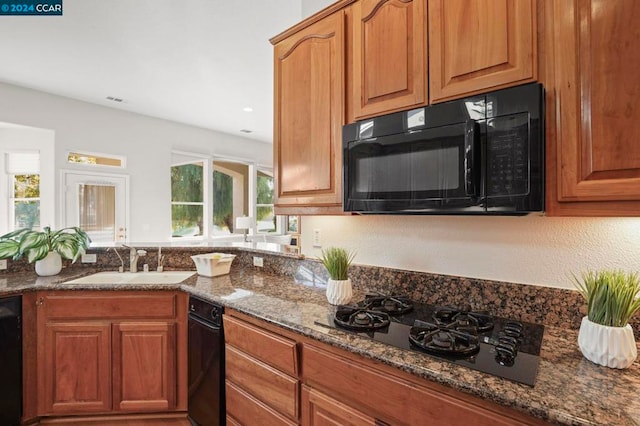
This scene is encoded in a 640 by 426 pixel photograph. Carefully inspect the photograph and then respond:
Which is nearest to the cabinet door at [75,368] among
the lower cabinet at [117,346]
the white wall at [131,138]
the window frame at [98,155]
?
the lower cabinet at [117,346]

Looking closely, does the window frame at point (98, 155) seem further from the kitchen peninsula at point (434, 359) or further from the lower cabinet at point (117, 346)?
the lower cabinet at point (117, 346)

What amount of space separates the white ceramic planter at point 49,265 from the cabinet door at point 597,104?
3.00m

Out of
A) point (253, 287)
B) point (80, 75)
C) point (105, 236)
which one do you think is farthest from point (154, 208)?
point (253, 287)

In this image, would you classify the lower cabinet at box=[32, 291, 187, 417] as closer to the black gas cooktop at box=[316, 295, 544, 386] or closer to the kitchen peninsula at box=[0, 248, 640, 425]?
the kitchen peninsula at box=[0, 248, 640, 425]

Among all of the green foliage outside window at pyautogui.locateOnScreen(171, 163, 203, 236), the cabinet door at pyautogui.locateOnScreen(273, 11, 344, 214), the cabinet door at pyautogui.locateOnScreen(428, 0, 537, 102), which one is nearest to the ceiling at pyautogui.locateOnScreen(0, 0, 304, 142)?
the cabinet door at pyautogui.locateOnScreen(273, 11, 344, 214)

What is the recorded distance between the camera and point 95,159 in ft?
15.8

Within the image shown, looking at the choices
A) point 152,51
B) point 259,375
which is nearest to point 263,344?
point 259,375

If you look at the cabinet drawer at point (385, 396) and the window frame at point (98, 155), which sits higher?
the window frame at point (98, 155)

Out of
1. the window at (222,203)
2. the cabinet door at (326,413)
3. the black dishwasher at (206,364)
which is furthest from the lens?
the window at (222,203)

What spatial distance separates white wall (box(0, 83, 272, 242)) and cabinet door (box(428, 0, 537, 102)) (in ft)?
16.6

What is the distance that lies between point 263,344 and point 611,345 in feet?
4.06

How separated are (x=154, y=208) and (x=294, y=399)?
490 centimetres

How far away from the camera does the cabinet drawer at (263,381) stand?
1336 mm

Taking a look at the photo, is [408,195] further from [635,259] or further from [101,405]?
[101,405]
